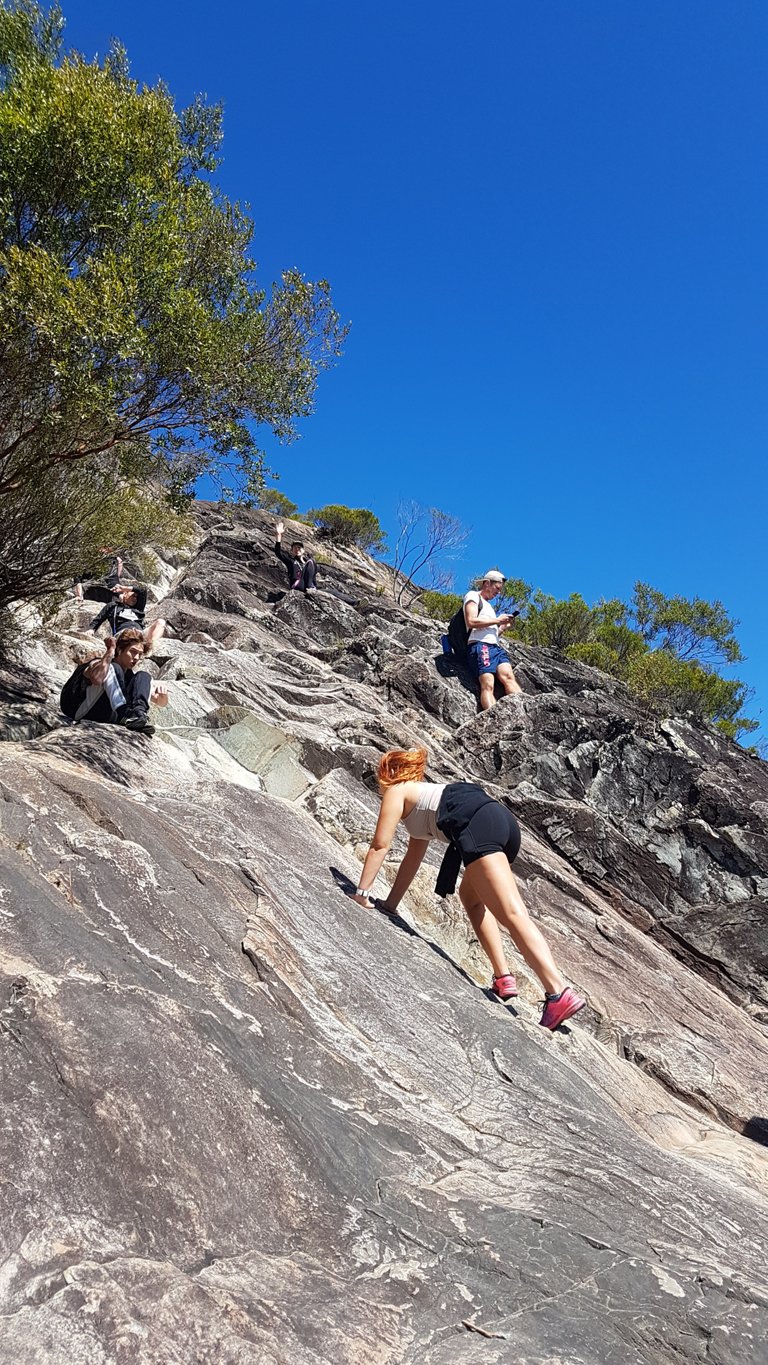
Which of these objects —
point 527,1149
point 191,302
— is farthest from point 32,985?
point 191,302

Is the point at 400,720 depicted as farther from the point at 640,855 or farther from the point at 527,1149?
the point at 527,1149

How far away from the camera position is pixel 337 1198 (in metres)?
4.41

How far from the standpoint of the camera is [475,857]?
7668 millimetres

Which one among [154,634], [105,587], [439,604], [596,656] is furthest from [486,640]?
[439,604]

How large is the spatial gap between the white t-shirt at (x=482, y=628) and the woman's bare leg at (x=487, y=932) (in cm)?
1103

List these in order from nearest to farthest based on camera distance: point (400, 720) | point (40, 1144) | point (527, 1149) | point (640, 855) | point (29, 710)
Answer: point (40, 1144) → point (527, 1149) → point (29, 710) → point (640, 855) → point (400, 720)

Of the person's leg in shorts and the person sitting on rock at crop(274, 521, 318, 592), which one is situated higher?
the person sitting on rock at crop(274, 521, 318, 592)

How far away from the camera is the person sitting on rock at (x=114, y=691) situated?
11.0m

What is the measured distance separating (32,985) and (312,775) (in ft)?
26.9

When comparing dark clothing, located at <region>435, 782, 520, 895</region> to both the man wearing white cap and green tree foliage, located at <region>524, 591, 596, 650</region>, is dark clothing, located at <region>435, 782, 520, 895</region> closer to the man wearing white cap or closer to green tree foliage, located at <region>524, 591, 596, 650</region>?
the man wearing white cap

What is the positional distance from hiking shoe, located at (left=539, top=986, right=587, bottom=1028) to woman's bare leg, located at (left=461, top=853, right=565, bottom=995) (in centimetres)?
8

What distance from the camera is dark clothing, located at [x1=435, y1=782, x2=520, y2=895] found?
7.69 metres

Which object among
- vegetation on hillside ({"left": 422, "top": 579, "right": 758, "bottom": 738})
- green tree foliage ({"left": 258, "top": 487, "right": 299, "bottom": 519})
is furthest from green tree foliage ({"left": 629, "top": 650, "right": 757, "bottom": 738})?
green tree foliage ({"left": 258, "top": 487, "right": 299, "bottom": 519})

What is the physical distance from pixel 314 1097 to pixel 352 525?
183 ft
